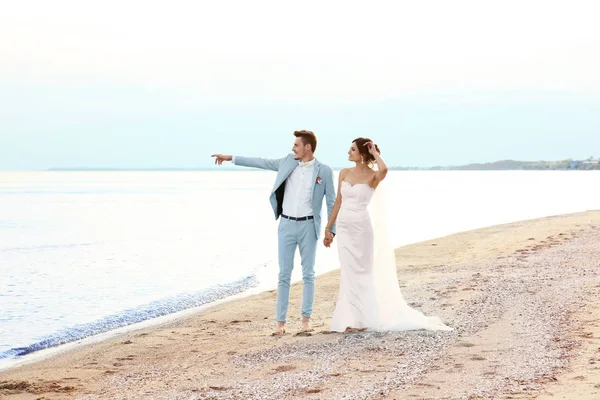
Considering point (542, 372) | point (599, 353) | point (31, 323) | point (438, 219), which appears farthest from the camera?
point (438, 219)

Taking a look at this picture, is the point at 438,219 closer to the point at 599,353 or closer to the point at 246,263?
the point at 246,263

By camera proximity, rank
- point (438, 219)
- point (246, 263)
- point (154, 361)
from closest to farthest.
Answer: point (154, 361) < point (246, 263) < point (438, 219)

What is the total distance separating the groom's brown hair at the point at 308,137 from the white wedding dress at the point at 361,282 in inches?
21.5

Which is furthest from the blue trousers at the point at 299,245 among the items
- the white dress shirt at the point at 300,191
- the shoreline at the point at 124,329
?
the shoreline at the point at 124,329

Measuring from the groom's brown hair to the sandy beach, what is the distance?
203 centimetres

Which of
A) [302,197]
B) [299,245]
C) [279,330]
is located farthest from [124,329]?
[302,197]

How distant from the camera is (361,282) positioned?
7566 mm

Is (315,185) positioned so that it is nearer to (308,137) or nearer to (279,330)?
(308,137)

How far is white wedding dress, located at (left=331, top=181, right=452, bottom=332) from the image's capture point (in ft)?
24.7

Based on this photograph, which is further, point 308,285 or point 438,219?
point 438,219

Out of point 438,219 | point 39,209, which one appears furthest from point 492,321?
point 39,209

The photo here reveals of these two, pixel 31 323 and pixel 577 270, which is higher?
pixel 577 270

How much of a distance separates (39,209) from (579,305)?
39.7 metres

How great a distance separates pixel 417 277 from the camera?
1235 cm
